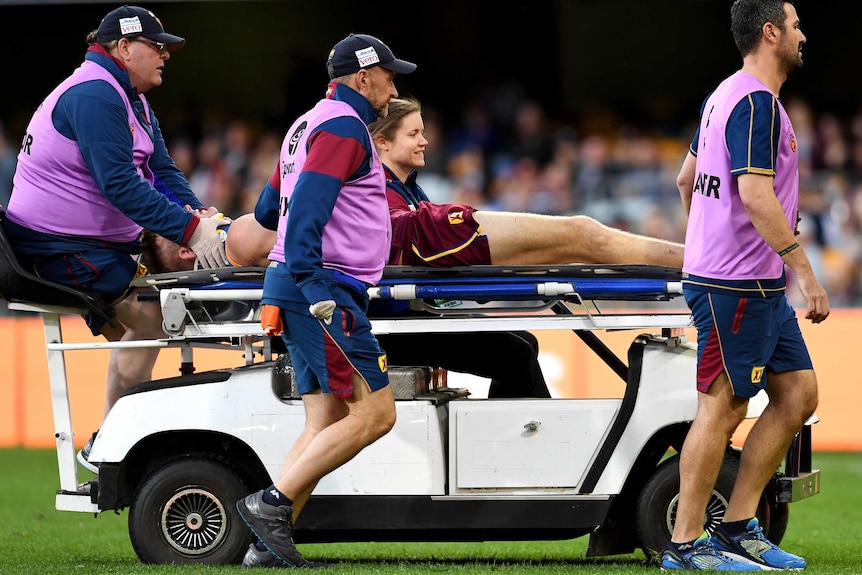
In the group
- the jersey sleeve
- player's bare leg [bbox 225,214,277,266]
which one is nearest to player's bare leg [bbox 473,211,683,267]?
player's bare leg [bbox 225,214,277,266]

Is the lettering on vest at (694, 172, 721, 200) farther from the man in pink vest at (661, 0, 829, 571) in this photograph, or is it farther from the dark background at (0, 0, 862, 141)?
the dark background at (0, 0, 862, 141)

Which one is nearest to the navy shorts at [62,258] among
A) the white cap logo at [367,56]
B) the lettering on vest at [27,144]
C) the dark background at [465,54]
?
the lettering on vest at [27,144]

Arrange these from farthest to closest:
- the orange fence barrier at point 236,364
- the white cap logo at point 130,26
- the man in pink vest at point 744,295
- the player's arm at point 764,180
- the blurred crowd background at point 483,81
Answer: the blurred crowd background at point 483,81 < the orange fence barrier at point 236,364 < the white cap logo at point 130,26 < the man in pink vest at point 744,295 < the player's arm at point 764,180

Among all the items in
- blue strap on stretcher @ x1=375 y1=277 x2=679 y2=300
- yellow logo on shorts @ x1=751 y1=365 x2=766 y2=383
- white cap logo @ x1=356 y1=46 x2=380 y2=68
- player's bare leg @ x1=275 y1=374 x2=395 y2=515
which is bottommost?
player's bare leg @ x1=275 y1=374 x2=395 y2=515

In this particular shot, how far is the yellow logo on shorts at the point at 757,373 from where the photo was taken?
16.4 ft

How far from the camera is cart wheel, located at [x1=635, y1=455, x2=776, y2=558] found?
550 centimetres

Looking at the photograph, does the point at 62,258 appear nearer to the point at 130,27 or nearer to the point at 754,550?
the point at 130,27

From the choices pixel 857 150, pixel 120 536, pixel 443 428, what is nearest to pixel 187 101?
pixel 857 150

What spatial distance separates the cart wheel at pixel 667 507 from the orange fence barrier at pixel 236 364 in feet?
18.1

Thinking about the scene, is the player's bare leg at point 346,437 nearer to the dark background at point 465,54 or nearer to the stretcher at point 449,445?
the stretcher at point 449,445

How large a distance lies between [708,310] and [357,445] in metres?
1.45

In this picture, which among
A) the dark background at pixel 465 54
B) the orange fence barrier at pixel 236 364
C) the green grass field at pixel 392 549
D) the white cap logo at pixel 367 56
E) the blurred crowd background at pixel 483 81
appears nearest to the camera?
the white cap logo at pixel 367 56

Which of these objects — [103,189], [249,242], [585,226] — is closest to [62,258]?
[103,189]

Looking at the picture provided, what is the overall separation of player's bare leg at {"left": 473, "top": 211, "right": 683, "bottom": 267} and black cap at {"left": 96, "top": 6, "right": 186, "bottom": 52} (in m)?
1.72
